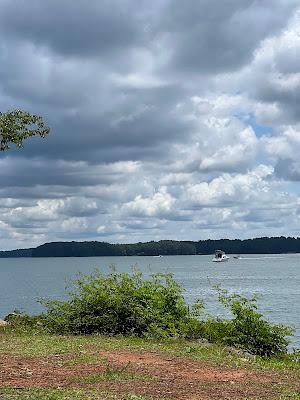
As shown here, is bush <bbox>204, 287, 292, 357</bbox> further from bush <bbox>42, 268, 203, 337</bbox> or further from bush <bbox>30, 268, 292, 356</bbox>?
bush <bbox>42, 268, 203, 337</bbox>

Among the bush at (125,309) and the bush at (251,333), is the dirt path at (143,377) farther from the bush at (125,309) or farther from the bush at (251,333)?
the bush at (125,309)

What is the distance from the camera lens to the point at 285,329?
21.6m

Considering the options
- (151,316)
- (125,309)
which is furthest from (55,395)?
(125,309)

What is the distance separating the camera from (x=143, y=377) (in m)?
13.5

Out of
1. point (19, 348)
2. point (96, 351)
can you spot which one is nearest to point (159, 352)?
point (96, 351)

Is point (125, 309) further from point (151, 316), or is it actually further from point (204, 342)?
point (204, 342)

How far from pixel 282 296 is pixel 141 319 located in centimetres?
4401

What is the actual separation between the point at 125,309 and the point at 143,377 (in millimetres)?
9228

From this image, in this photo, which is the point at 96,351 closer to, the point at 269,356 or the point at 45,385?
the point at 45,385

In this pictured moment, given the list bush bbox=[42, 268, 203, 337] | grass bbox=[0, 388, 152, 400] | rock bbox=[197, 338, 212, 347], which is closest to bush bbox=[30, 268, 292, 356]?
bush bbox=[42, 268, 203, 337]

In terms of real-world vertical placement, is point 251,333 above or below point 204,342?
above

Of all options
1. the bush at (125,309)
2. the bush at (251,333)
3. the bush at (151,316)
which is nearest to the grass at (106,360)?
the bush at (251,333)

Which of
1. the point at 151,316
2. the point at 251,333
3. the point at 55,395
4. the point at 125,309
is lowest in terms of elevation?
the point at 251,333

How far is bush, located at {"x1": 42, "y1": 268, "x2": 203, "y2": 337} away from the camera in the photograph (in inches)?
883
